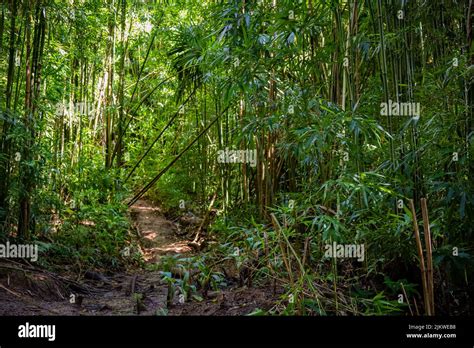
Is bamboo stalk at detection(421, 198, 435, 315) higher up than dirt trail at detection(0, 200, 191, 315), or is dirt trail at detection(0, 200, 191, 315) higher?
bamboo stalk at detection(421, 198, 435, 315)

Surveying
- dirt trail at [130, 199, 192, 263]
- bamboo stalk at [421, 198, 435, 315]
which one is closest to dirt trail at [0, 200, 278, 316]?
bamboo stalk at [421, 198, 435, 315]

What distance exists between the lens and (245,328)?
5.95 ft

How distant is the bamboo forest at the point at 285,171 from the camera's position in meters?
2.42

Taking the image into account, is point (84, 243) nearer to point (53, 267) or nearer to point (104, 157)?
point (53, 267)

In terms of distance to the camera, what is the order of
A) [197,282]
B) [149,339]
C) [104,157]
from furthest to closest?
1. [104,157]
2. [197,282]
3. [149,339]

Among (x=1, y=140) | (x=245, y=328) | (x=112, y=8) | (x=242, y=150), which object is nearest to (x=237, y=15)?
(x=245, y=328)

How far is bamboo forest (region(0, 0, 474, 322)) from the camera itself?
242 centimetres

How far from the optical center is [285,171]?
190 inches

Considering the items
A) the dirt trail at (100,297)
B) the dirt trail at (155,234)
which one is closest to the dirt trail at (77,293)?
the dirt trail at (100,297)

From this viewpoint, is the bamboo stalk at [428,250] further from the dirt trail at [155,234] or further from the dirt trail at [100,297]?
the dirt trail at [155,234]

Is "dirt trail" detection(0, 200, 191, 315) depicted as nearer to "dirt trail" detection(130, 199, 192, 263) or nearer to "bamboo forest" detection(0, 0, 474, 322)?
"bamboo forest" detection(0, 0, 474, 322)

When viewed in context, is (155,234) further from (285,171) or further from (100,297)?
(100,297)

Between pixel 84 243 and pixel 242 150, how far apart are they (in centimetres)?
204

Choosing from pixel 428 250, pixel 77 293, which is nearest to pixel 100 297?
pixel 77 293
